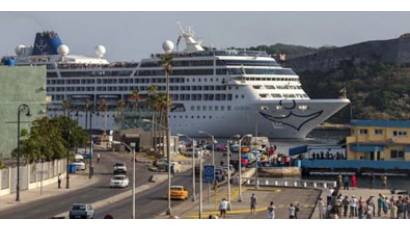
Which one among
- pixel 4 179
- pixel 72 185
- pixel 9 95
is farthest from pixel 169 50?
pixel 4 179

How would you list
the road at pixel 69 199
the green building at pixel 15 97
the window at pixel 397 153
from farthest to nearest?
the window at pixel 397 153, the green building at pixel 15 97, the road at pixel 69 199

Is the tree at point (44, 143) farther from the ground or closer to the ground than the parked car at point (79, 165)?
farther from the ground

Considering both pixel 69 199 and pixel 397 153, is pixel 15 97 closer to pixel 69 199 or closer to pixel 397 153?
pixel 69 199

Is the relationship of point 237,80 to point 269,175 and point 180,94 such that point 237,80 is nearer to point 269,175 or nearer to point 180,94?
point 180,94

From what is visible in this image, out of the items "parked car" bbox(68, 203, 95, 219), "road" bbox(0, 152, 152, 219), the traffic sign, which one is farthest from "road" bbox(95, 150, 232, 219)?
"road" bbox(0, 152, 152, 219)

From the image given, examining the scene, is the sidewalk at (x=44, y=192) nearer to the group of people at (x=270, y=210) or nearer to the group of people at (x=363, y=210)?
the group of people at (x=270, y=210)

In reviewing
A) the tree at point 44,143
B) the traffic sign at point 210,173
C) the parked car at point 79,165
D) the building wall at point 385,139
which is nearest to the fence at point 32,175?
the tree at point 44,143

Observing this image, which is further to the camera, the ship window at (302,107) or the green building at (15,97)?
the ship window at (302,107)

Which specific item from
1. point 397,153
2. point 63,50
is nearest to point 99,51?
point 63,50
